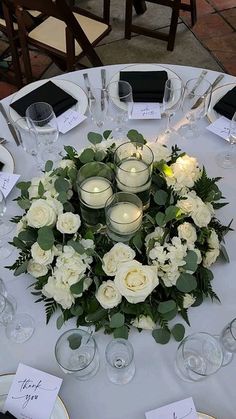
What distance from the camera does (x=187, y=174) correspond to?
1198 millimetres

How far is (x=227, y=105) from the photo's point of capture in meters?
1.55

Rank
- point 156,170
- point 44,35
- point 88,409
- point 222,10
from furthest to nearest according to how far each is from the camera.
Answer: point 222,10
point 44,35
point 156,170
point 88,409

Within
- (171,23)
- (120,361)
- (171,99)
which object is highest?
(171,99)

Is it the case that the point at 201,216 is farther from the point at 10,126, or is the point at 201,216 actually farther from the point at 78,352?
the point at 10,126

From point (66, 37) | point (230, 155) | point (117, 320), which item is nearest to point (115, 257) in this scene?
point (117, 320)

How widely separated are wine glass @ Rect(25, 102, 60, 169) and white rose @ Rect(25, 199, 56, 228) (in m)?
0.37

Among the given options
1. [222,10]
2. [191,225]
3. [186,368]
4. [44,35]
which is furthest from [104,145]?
[222,10]

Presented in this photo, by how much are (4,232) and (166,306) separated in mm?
541

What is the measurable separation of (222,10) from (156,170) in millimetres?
2644

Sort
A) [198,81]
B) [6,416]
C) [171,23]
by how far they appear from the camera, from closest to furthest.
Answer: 1. [6,416]
2. [198,81]
3. [171,23]

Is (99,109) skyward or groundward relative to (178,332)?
skyward

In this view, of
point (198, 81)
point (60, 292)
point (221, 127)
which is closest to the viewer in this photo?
point (60, 292)

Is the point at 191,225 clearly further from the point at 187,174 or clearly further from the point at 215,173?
the point at 215,173

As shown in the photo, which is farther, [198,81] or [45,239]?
[198,81]
